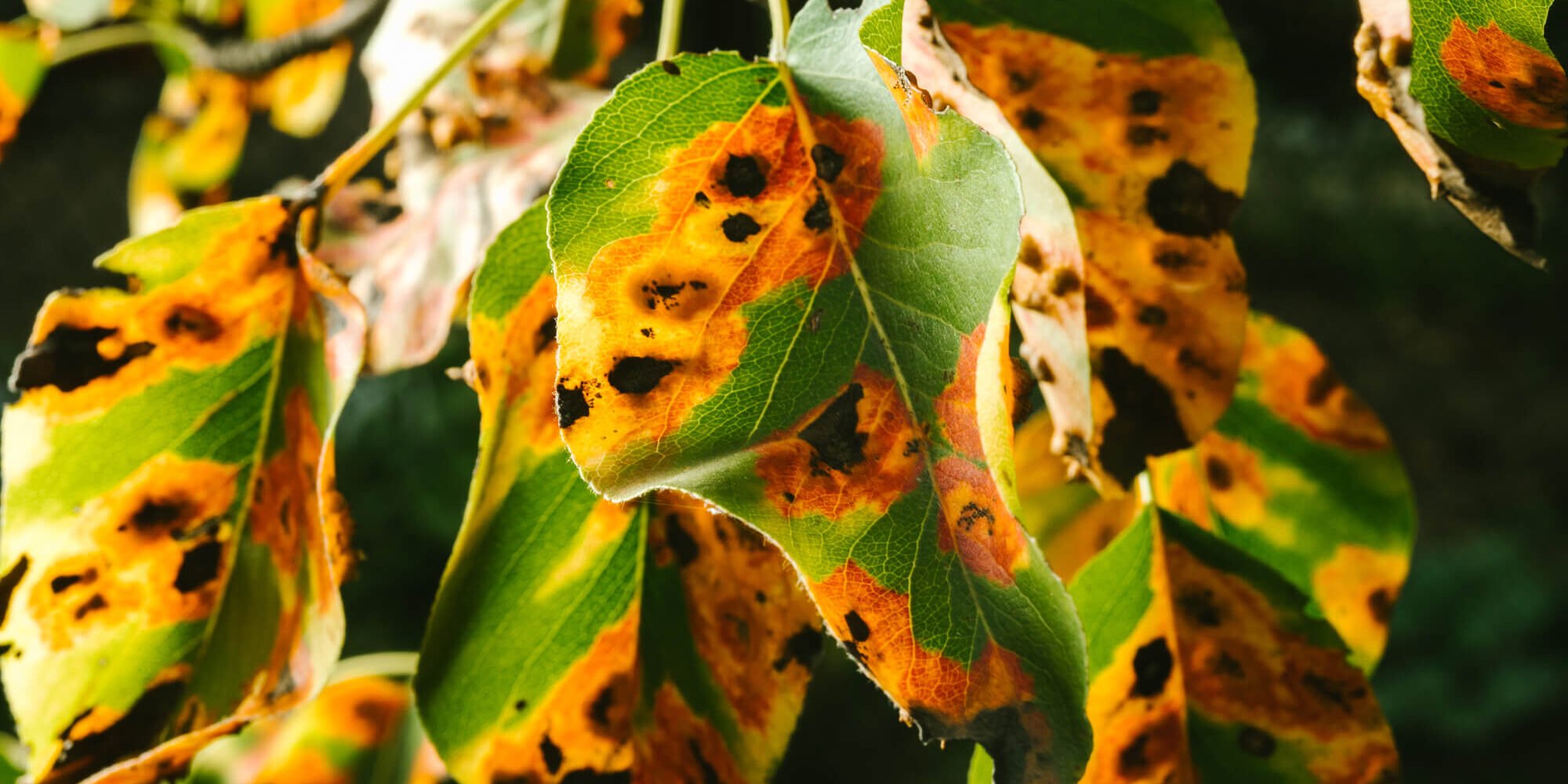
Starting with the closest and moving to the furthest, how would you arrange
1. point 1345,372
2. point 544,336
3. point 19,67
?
point 544,336 → point 19,67 → point 1345,372

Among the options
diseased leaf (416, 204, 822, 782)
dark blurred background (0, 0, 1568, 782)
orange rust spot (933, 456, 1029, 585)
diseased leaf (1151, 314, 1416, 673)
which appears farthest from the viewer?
dark blurred background (0, 0, 1568, 782)

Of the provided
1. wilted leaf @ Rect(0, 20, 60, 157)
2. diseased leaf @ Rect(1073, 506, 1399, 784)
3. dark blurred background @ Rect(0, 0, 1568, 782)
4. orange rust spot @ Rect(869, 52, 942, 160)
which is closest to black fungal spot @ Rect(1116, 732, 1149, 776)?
diseased leaf @ Rect(1073, 506, 1399, 784)

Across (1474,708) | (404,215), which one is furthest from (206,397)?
(1474,708)

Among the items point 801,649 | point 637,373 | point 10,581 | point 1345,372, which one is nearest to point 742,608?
point 801,649

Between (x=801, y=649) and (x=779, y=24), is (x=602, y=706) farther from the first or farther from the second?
(x=779, y=24)

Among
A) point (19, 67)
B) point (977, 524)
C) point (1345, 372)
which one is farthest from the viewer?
point (1345, 372)

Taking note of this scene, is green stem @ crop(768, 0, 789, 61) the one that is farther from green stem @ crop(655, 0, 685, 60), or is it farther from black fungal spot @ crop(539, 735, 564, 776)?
black fungal spot @ crop(539, 735, 564, 776)
